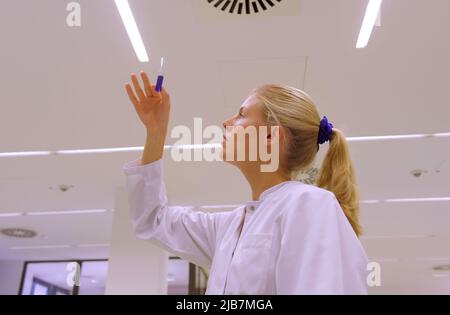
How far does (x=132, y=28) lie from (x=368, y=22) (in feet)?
4.16

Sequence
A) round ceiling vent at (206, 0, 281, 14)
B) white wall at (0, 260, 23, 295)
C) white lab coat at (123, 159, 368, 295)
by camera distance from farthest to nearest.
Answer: white wall at (0, 260, 23, 295), round ceiling vent at (206, 0, 281, 14), white lab coat at (123, 159, 368, 295)

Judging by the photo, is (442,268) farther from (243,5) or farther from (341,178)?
(341,178)

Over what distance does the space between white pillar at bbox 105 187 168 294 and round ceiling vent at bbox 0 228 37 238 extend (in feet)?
8.33

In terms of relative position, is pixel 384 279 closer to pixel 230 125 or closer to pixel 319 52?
pixel 319 52

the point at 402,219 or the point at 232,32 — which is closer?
the point at 232,32

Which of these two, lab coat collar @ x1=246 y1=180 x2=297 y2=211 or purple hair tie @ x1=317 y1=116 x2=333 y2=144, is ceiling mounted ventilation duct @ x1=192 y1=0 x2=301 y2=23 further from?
lab coat collar @ x1=246 y1=180 x2=297 y2=211

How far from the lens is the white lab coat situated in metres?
0.65

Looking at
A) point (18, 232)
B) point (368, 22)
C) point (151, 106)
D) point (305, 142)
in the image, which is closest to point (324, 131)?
point (305, 142)

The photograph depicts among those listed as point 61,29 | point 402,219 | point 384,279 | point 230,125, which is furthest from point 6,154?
point 384,279

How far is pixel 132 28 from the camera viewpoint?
2.22 meters

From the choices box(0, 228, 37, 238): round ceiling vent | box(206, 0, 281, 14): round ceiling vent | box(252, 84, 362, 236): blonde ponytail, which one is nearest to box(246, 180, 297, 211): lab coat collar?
box(252, 84, 362, 236): blonde ponytail

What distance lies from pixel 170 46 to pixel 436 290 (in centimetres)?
1017

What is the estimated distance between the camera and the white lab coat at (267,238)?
0.65 m
